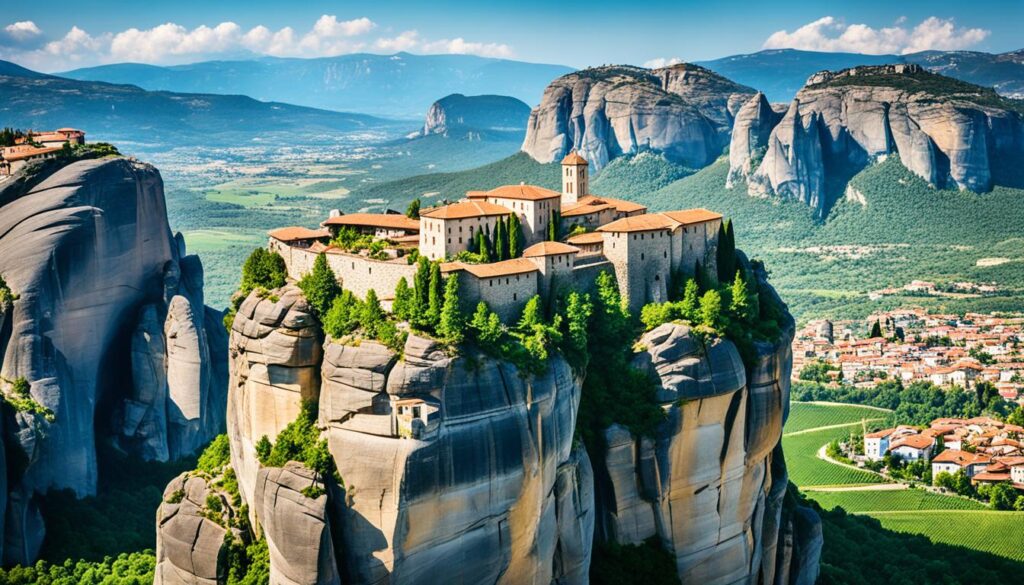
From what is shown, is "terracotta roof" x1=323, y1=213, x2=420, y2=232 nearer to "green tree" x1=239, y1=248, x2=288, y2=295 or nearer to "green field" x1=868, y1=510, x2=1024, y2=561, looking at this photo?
"green tree" x1=239, y1=248, x2=288, y2=295

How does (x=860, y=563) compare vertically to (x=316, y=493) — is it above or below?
below

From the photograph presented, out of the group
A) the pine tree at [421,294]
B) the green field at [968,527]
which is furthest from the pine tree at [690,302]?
the green field at [968,527]

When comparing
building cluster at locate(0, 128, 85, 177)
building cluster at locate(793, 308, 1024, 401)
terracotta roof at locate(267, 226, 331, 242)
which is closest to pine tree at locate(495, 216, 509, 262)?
terracotta roof at locate(267, 226, 331, 242)

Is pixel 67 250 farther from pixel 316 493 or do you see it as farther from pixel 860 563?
pixel 860 563

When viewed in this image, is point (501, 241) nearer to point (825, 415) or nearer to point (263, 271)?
point (263, 271)

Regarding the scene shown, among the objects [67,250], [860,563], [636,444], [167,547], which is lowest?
[860,563]

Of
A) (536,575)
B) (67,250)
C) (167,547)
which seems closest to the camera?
(536,575)

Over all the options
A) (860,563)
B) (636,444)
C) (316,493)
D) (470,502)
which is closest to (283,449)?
(316,493)
